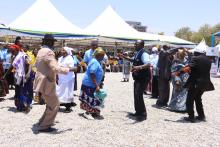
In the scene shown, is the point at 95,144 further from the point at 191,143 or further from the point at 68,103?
the point at 68,103

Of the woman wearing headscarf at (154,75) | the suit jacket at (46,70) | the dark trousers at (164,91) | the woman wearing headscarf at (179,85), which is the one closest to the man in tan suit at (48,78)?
the suit jacket at (46,70)

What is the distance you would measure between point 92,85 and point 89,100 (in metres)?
0.35

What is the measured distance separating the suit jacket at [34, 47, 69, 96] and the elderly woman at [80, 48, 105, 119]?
1311 mm

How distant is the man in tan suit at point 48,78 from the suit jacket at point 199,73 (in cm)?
304

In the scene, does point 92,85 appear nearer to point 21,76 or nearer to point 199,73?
point 21,76

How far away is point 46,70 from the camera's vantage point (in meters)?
6.59

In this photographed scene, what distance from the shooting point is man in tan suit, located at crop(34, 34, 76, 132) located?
653 centimetres

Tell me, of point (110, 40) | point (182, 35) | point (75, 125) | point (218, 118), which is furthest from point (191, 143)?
point (182, 35)

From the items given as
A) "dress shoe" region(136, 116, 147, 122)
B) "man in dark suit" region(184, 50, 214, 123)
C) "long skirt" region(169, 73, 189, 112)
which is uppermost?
"man in dark suit" region(184, 50, 214, 123)

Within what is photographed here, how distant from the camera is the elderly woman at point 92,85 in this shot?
7.86m

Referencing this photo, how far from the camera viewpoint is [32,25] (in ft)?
74.3

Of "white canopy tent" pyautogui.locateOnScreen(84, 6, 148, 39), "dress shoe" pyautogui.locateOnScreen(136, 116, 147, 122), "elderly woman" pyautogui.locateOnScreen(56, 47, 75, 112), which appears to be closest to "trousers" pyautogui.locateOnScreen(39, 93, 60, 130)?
"elderly woman" pyautogui.locateOnScreen(56, 47, 75, 112)

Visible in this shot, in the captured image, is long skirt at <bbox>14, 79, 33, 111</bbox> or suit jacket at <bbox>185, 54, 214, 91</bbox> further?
long skirt at <bbox>14, 79, 33, 111</bbox>

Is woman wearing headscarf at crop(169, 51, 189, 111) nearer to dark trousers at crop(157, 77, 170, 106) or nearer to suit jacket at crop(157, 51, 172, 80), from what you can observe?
suit jacket at crop(157, 51, 172, 80)
